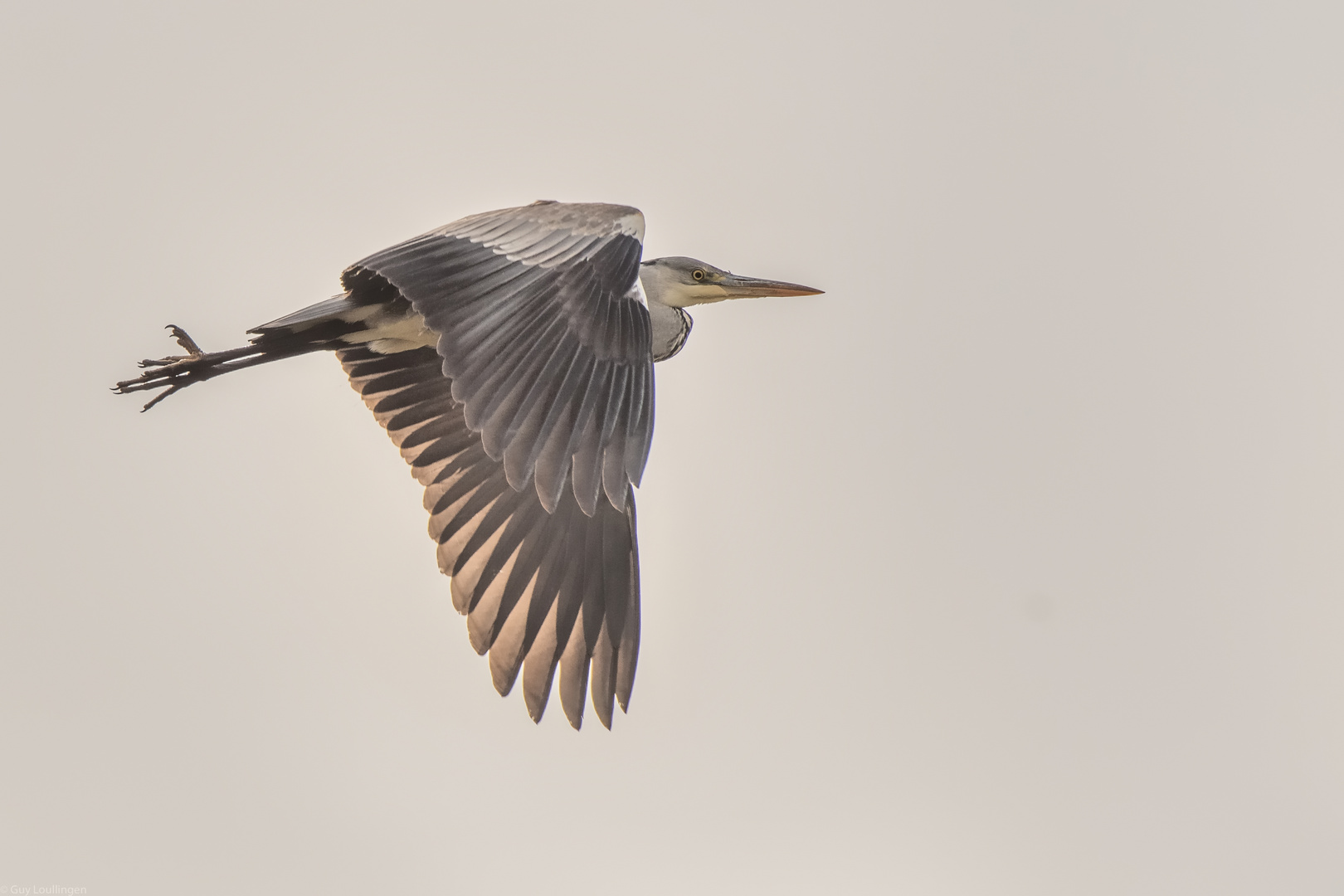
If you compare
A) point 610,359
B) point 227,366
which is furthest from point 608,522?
point 227,366

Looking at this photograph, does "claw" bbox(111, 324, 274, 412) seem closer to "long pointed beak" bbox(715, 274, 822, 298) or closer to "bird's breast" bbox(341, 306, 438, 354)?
"bird's breast" bbox(341, 306, 438, 354)

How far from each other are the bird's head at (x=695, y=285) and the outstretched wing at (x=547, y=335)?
7.18 ft

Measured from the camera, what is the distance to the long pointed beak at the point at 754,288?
9.95 meters

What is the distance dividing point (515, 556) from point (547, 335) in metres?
1.79

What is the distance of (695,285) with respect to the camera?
9.90m

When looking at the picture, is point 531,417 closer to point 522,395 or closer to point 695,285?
point 522,395

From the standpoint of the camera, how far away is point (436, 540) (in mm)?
8359

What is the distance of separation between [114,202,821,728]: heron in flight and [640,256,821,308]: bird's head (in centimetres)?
19

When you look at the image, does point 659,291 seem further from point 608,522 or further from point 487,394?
point 487,394

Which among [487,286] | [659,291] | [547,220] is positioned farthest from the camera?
[659,291]

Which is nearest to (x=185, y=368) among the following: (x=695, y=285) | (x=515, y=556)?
(x=515, y=556)

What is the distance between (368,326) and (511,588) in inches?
65.1

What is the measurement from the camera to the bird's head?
9.85m

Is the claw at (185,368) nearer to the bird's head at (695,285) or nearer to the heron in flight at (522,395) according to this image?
the heron in flight at (522,395)
